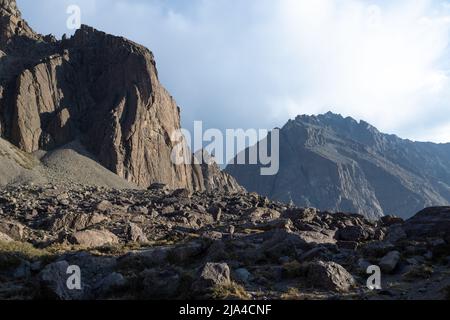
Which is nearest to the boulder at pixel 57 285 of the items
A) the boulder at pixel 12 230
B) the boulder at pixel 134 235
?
the boulder at pixel 134 235

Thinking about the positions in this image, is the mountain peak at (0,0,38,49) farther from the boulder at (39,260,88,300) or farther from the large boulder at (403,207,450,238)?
the boulder at (39,260,88,300)

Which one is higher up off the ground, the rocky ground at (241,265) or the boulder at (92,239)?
the boulder at (92,239)

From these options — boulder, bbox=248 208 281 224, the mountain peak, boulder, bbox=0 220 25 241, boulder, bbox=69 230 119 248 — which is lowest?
boulder, bbox=69 230 119 248

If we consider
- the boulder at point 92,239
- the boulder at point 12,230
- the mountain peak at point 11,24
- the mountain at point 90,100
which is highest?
the mountain peak at point 11,24

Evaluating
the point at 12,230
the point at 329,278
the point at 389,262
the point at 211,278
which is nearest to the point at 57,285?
the point at 211,278

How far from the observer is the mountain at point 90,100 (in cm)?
11912

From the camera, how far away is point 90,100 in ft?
438

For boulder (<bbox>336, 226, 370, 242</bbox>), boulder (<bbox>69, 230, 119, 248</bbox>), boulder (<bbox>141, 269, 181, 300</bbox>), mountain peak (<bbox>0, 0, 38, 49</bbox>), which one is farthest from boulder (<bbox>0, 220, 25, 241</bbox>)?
mountain peak (<bbox>0, 0, 38, 49</bbox>)

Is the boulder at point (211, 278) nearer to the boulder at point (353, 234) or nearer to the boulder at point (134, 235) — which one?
the boulder at point (353, 234)

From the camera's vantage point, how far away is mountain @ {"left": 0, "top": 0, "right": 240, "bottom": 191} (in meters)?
119

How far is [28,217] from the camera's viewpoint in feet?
148

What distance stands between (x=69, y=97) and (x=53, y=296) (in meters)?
124
